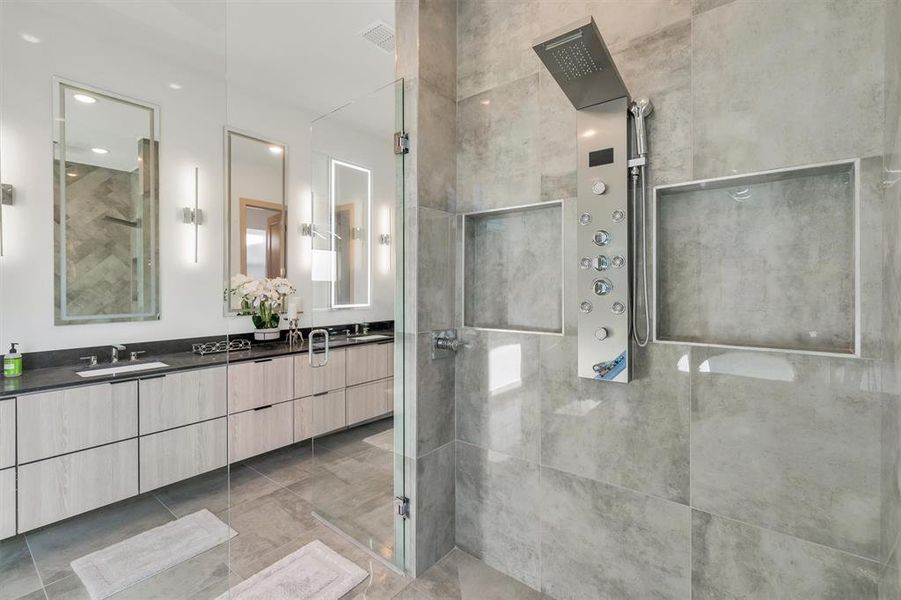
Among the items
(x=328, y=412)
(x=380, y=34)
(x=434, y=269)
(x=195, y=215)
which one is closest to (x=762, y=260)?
(x=434, y=269)

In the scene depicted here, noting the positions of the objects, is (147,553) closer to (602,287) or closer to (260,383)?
(260,383)

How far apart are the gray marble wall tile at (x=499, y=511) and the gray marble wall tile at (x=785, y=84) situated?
1477mm

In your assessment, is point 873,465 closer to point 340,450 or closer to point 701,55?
point 701,55

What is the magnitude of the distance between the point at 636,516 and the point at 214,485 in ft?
8.24

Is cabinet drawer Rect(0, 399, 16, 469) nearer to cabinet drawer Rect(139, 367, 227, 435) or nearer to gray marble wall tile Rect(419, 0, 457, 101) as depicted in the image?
cabinet drawer Rect(139, 367, 227, 435)

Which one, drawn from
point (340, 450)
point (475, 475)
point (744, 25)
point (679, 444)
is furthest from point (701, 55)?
point (340, 450)

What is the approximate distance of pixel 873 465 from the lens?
1057 millimetres

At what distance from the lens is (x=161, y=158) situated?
214 cm

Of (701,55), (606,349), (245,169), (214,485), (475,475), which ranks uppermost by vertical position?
(245,169)

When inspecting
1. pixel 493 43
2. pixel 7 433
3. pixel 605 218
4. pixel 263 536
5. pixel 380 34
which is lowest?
pixel 263 536

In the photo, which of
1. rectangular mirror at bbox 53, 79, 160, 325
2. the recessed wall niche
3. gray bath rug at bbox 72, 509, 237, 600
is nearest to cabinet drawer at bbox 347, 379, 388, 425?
the recessed wall niche

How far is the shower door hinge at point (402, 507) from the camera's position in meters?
1.83

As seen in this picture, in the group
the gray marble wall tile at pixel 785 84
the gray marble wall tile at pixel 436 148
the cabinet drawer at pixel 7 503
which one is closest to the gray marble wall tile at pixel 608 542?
the gray marble wall tile at pixel 785 84

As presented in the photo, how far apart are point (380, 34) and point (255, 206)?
1770 mm
